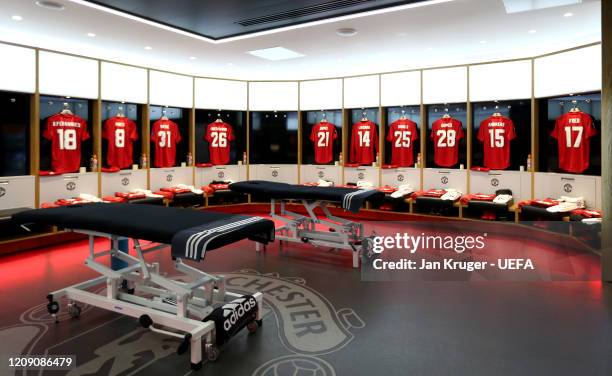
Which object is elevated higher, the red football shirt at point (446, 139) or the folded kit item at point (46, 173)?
the red football shirt at point (446, 139)

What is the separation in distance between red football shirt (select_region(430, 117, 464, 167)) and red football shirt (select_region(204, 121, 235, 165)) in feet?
13.0

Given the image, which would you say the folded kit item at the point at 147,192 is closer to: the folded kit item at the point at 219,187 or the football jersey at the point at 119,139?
the football jersey at the point at 119,139

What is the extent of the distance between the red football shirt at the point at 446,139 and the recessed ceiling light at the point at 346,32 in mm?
2642

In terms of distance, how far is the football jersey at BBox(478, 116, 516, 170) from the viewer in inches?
264

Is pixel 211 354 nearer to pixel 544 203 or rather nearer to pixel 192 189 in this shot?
pixel 544 203

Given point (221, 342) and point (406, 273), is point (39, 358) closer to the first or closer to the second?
point (221, 342)

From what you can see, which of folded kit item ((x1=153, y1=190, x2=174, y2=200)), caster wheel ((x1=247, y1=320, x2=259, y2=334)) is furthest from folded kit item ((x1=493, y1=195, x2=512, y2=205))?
folded kit item ((x1=153, y1=190, x2=174, y2=200))

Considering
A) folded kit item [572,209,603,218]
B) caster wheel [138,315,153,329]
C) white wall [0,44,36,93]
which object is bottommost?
caster wheel [138,315,153,329]

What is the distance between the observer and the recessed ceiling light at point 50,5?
4.28 m

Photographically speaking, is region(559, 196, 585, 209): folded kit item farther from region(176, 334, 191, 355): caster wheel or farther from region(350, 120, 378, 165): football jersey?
region(176, 334, 191, 355): caster wheel

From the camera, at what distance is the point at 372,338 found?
293cm

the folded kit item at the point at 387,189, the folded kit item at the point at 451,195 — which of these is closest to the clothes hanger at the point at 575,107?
the folded kit item at the point at 451,195

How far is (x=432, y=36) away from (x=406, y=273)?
316 cm

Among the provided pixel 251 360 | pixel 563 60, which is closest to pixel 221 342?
pixel 251 360
